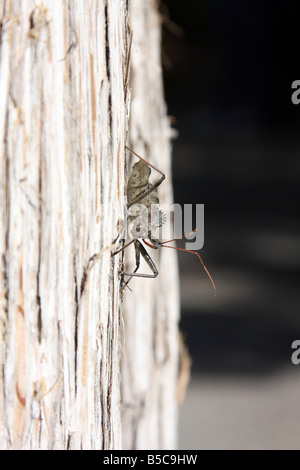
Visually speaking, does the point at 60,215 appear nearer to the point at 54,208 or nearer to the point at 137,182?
the point at 54,208

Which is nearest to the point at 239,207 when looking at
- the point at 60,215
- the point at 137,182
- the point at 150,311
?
the point at 150,311

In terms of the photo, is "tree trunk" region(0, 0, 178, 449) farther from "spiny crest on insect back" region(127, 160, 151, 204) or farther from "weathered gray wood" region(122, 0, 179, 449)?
"weathered gray wood" region(122, 0, 179, 449)

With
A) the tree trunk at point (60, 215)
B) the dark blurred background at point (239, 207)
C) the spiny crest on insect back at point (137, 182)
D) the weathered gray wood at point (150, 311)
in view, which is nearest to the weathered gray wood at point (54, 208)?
the tree trunk at point (60, 215)

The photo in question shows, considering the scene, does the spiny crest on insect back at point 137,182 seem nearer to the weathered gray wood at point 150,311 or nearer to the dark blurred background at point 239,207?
the weathered gray wood at point 150,311

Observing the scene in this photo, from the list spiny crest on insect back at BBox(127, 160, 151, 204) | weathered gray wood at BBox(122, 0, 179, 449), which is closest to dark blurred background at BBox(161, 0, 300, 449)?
weathered gray wood at BBox(122, 0, 179, 449)

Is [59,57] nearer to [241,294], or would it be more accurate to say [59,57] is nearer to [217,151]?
[241,294]
